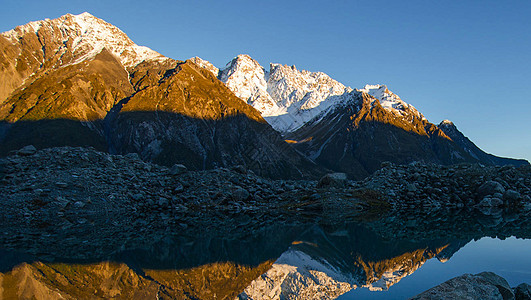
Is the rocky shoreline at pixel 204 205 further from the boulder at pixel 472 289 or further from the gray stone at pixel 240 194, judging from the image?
the boulder at pixel 472 289

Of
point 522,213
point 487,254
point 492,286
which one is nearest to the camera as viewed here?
point 492,286

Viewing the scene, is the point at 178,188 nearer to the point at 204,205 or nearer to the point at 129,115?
the point at 204,205

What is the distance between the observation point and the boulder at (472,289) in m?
8.10

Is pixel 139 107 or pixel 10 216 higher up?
pixel 139 107

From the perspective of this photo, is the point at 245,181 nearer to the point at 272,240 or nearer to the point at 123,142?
the point at 272,240

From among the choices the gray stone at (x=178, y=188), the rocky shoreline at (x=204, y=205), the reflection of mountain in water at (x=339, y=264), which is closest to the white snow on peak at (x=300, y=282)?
the reflection of mountain in water at (x=339, y=264)

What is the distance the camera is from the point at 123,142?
148 meters

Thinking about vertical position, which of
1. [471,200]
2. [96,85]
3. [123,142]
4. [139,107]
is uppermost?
[96,85]

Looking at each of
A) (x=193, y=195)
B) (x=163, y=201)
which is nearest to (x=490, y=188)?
(x=193, y=195)

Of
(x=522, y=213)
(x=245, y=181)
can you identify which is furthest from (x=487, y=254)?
(x=245, y=181)

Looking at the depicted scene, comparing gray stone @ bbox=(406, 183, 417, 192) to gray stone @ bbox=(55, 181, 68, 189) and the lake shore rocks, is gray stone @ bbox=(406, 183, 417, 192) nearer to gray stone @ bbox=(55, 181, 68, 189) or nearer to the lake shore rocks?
the lake shore rocks

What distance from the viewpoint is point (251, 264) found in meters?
16.7

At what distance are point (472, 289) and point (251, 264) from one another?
1039cm

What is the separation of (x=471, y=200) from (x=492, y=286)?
1555 inches
